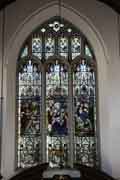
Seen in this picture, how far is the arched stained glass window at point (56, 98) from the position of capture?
8.52 meters

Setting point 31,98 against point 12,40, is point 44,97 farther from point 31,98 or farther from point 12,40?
point 12,40

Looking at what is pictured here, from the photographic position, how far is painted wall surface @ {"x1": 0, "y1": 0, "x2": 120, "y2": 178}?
8.20 meters

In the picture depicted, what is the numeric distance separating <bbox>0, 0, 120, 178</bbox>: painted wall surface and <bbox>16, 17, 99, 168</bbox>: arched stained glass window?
24 cm

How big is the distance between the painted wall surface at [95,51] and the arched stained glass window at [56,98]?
0.78 feet

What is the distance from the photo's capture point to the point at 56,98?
8.86 m

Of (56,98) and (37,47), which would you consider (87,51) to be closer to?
(37,47)

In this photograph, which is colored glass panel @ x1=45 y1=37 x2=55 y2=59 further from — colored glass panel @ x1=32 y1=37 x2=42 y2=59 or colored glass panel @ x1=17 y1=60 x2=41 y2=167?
colored glass panel @ x1=17 y1=60 x2=41 y2=167

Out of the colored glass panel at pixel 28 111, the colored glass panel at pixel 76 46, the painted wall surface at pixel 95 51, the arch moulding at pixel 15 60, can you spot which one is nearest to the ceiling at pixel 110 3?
the painted wall surface at pixel 95 51

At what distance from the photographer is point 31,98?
29.1 ft

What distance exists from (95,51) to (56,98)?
1.37 meters

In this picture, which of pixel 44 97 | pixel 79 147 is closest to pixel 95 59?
pixel 44 97

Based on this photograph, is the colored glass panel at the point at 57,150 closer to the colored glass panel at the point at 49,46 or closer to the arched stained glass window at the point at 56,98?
the arched stained glass window at the point at 56,98

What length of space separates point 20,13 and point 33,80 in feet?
4.98

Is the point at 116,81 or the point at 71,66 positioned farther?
the point at 71,66
